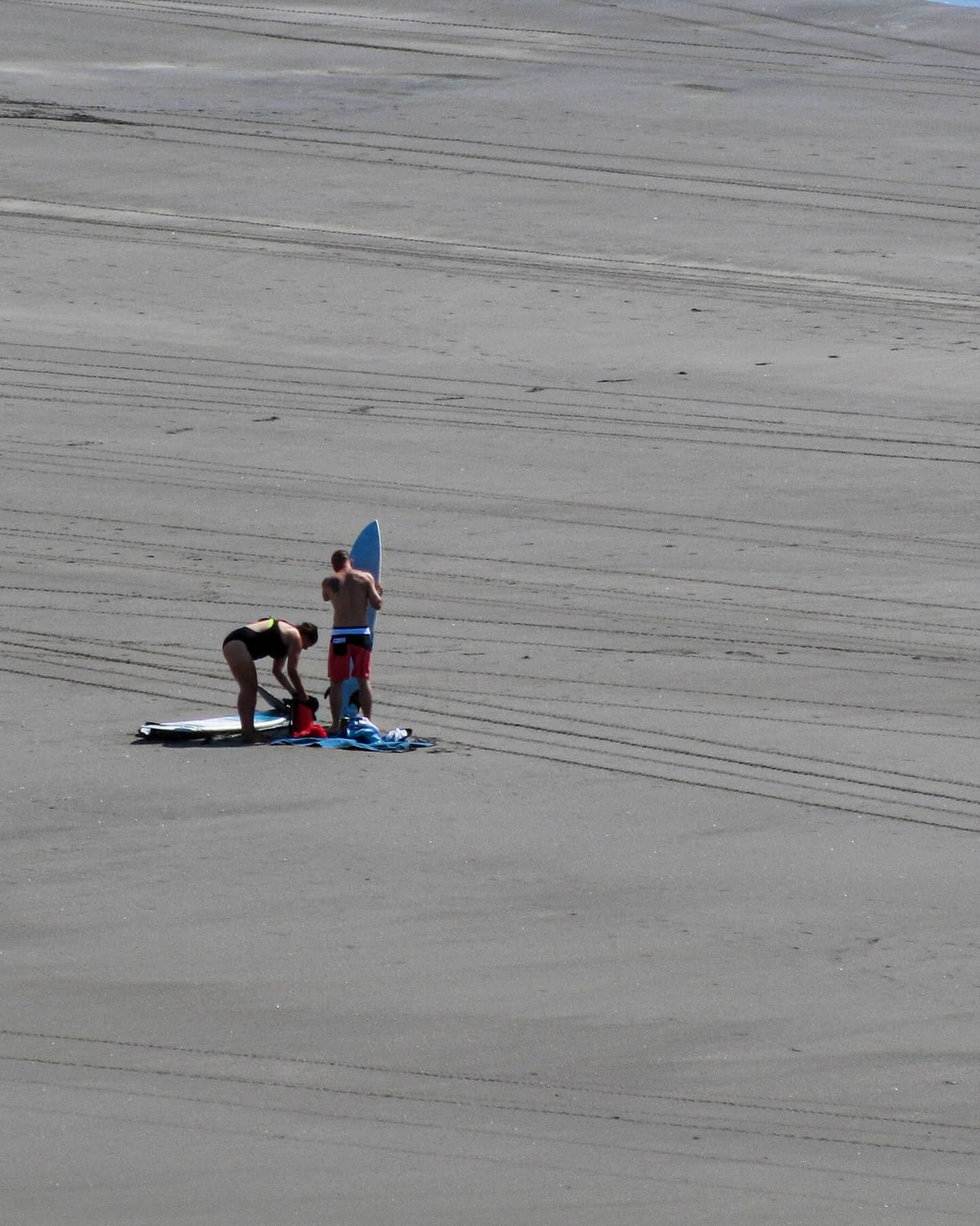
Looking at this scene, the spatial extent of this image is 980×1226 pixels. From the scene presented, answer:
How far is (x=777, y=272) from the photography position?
23078mm

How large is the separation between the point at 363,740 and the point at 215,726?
3.01 feet

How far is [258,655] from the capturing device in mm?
11859

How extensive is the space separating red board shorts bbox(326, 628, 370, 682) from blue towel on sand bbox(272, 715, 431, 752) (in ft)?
→ 0.90

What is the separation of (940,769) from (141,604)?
5952mm

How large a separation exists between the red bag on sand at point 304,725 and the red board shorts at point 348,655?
257 millimetres

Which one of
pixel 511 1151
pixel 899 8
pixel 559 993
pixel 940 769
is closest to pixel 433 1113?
pixel 511 1151

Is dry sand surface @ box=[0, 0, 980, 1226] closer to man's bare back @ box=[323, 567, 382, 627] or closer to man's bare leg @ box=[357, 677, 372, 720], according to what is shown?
man's bare leg @ box=[357, 677, 372, 720]

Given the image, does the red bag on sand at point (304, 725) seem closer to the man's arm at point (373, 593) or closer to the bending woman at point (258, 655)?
the bending woman at point (258, 655)

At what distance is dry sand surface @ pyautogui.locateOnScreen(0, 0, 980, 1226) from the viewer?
7.21 metres

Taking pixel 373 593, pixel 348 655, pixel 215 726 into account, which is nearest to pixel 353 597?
pixel 373 593

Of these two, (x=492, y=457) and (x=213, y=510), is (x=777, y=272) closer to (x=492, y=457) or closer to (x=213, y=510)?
(x=492, y=457)

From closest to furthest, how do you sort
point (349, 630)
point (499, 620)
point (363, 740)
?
point (363, 740) → point (349, 630) → point (499, 620)

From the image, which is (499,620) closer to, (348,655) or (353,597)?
(353,597)

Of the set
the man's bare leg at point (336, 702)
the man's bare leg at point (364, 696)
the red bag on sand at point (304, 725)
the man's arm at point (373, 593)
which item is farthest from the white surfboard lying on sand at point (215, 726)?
the man's arm at point (373, 593)
